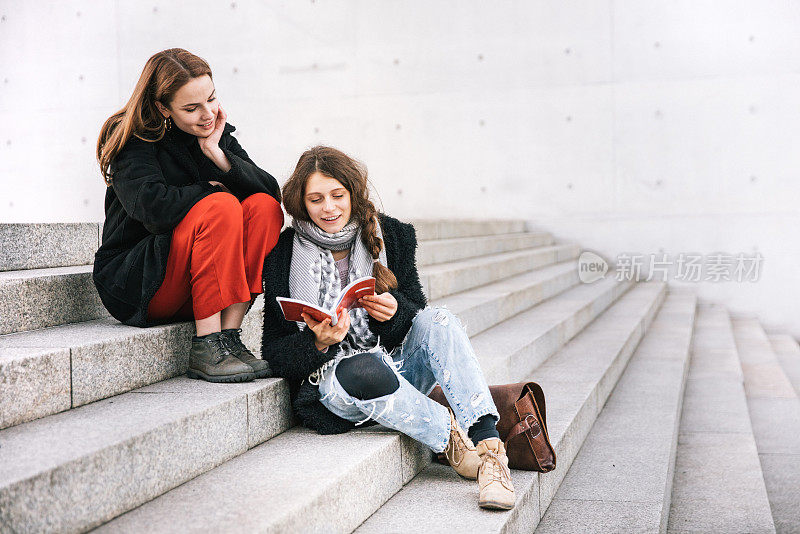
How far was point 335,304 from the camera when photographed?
207cm

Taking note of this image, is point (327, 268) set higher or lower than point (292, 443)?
higher

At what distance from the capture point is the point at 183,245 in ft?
7.18

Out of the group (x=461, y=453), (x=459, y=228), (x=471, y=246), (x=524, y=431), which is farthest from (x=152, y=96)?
(x=459, y=228)

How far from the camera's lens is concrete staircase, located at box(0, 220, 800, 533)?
1589 mm

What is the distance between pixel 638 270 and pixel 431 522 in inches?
256

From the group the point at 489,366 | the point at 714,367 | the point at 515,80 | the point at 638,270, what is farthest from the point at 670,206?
the point at 489,366

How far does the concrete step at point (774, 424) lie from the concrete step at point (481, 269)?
168 centimetres

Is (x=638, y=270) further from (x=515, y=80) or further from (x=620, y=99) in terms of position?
(x=515, y=80)

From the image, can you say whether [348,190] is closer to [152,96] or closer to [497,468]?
[152,96]

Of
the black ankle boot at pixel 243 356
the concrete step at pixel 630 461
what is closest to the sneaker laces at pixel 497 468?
the concrete step at pixel 630 461

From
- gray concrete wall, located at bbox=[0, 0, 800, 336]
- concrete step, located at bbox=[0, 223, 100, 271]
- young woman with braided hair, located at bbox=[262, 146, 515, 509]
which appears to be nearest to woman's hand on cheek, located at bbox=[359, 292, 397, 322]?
young woman with braided hair, located at bbox=[262, 146, 515, 509]

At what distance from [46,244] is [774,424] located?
12.1ft

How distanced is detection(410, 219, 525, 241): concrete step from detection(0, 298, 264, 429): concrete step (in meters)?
2.52

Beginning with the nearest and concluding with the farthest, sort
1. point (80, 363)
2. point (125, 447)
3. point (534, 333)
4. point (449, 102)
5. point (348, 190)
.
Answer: point (125, 447) → point (80, 363) → point (348, 190) → point (534, 333) → point (449, 102)
